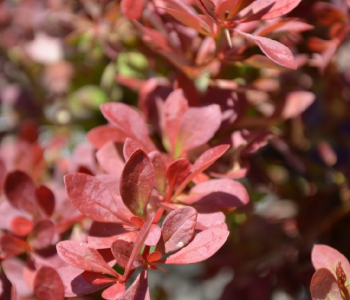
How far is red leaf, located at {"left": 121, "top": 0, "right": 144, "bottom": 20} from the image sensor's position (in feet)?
1.81

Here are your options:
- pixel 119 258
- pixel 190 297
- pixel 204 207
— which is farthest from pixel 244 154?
pixel 190 297

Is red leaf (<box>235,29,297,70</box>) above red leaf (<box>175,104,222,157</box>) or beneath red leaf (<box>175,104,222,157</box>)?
above

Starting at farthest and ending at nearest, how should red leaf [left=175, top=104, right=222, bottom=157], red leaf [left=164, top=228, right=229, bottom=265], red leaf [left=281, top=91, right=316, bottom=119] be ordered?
1. red leaf [left=281, top=91, right=316, bottom=119]
2. red leaf [left=175, top=104, right=222, bottom=157]
3. red leaf [left=164, top=228, right=229, bottom=265]

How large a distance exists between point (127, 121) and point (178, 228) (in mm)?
166

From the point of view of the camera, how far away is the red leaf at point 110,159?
54 cm

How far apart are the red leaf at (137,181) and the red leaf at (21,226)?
188 millimetres

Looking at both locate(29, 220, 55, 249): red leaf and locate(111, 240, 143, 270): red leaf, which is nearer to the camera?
locate(111, 240, 143, 270): red leaf

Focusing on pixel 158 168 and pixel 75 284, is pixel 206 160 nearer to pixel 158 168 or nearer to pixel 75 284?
pixel 158 168

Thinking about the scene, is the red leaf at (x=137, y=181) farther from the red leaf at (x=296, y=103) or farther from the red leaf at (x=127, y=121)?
the red leaf at (x=296, y=103)

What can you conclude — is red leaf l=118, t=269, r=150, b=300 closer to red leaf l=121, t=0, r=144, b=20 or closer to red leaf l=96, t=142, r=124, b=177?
red leaf l=96, t=142, r=124, b=177

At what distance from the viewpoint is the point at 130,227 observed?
1.60ft

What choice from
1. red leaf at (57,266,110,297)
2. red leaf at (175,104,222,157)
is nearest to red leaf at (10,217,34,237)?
red leaf at (57,266,110,297)

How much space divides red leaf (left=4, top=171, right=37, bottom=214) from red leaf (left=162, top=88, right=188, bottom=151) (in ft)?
0.65

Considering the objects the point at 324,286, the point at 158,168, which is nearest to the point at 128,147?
the point at 158,168
